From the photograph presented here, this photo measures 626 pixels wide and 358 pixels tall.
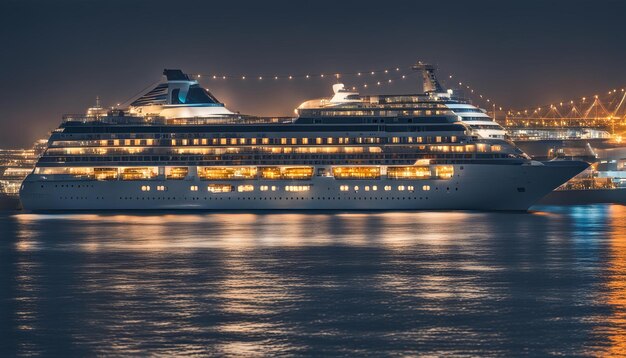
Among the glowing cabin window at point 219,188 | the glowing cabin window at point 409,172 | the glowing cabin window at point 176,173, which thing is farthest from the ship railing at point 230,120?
the glowing cabin window at point 409,172

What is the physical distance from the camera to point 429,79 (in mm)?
105688

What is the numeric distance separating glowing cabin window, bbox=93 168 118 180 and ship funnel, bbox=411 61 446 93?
3096 centimetres

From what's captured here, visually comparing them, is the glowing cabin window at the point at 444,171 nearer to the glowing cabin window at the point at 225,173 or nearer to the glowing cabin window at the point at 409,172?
the glowing cabin window at the point at 409,172

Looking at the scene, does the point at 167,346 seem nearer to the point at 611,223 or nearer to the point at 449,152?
the point at 611,223

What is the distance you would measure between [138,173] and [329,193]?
54.3 ft

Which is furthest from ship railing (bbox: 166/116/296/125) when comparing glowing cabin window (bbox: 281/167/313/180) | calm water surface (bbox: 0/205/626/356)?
calm water surface (bbox: 0/205/626/356)

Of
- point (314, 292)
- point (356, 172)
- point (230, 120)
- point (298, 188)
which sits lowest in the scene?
point (314, 292)

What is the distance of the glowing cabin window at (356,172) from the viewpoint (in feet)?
292

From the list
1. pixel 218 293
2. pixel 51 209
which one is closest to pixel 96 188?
pixel 51 209

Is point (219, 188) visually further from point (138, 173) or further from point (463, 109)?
point (463, 109)

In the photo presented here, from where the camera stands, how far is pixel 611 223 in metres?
74.6

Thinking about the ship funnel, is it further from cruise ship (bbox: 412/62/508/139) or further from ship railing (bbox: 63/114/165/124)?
ship railing (bbox: 63/114/165/124)

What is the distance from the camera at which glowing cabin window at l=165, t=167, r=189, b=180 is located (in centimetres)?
9150

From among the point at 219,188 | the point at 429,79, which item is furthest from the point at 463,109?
the point at 219,188
